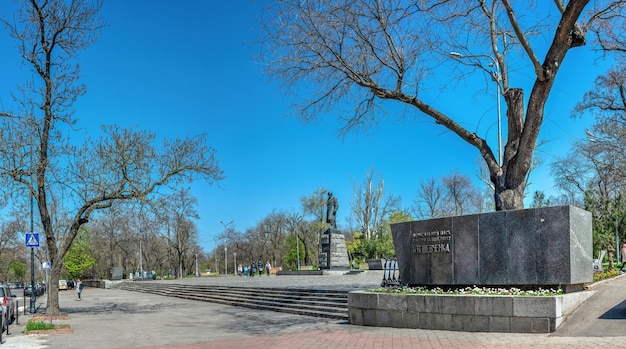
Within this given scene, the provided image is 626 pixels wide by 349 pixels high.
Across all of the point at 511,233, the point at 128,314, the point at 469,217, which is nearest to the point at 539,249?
the point at 511,233

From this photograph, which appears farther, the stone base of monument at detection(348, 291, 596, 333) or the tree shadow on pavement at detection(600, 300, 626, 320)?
the stone base of monument at detection(348, 291, 596, 333)

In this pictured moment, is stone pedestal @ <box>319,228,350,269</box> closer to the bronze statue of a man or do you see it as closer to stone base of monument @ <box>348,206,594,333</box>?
the bronze statue of a man

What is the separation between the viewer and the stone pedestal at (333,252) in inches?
1719

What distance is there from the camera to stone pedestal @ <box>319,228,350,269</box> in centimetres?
4366

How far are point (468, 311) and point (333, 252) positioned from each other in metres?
32.4

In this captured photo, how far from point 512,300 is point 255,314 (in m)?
11.3

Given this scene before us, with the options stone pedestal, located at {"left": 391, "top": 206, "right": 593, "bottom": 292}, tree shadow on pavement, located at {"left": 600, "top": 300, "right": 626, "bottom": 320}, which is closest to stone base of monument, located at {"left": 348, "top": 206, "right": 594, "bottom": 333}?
stone pedestal, located at {"left": 391, "top": 206, "right": 593, "bottom": 292}

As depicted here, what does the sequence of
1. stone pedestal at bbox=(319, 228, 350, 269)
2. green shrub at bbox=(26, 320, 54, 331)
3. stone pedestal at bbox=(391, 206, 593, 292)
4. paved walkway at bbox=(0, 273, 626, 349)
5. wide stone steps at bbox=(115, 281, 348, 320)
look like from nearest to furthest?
1. paved walkway at bbox=(0, 273, 626, 349)
2. stone pedestal at bbox=(391, 206, 593, 292)
3. green shrub at bbox=(26, 320, 54, 331)
4. wide stone steps at bbox=(115, 281, 348, 320)
5. stone pedestal at bbox=(319, 228, 350, 269)

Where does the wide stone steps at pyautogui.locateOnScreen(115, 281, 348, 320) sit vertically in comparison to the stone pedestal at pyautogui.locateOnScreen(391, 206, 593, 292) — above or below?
below

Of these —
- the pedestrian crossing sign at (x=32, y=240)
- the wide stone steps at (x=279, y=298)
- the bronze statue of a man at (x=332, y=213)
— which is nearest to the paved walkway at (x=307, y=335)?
the wide stone steps at (x=279, y=298)

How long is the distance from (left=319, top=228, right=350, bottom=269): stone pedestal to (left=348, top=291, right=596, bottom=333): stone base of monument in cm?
2980

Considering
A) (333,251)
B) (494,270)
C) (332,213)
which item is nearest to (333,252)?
(333,251)

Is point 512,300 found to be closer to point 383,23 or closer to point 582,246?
point 582,246

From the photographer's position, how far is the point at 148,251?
81.6m
